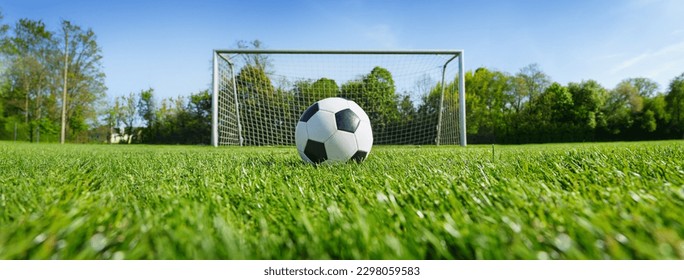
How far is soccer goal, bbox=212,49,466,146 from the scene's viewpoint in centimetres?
1122

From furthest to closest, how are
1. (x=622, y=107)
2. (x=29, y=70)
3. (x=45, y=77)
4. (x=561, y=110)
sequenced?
(x=622, y=107)
(x=561, y=110)
(x=45, y=77)
(x=29, y=70)

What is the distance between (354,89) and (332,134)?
9451 millimetres

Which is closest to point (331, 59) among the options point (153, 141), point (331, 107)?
point (331, 107)

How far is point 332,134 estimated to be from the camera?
9.90ft

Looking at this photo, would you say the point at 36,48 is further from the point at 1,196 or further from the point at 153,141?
the point at 1,196

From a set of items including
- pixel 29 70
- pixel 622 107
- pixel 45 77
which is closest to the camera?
pixel 29 70

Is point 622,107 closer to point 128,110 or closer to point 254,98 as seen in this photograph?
point 254,98

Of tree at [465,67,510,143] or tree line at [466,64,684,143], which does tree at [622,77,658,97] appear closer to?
tree line at [466,64,684,143]

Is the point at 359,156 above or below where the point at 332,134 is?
below

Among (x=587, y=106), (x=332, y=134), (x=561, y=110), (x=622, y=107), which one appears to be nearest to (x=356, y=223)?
(x=332, y=134)

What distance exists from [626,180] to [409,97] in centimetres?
1157

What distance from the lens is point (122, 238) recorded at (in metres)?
0.91

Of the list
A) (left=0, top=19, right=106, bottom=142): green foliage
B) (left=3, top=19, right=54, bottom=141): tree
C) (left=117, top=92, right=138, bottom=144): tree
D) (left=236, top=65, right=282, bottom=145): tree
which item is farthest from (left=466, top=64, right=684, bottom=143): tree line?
(left=117, top=92, right=138, bottom=144): tree

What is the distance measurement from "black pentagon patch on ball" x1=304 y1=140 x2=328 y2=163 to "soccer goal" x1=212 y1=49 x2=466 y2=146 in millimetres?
7867
